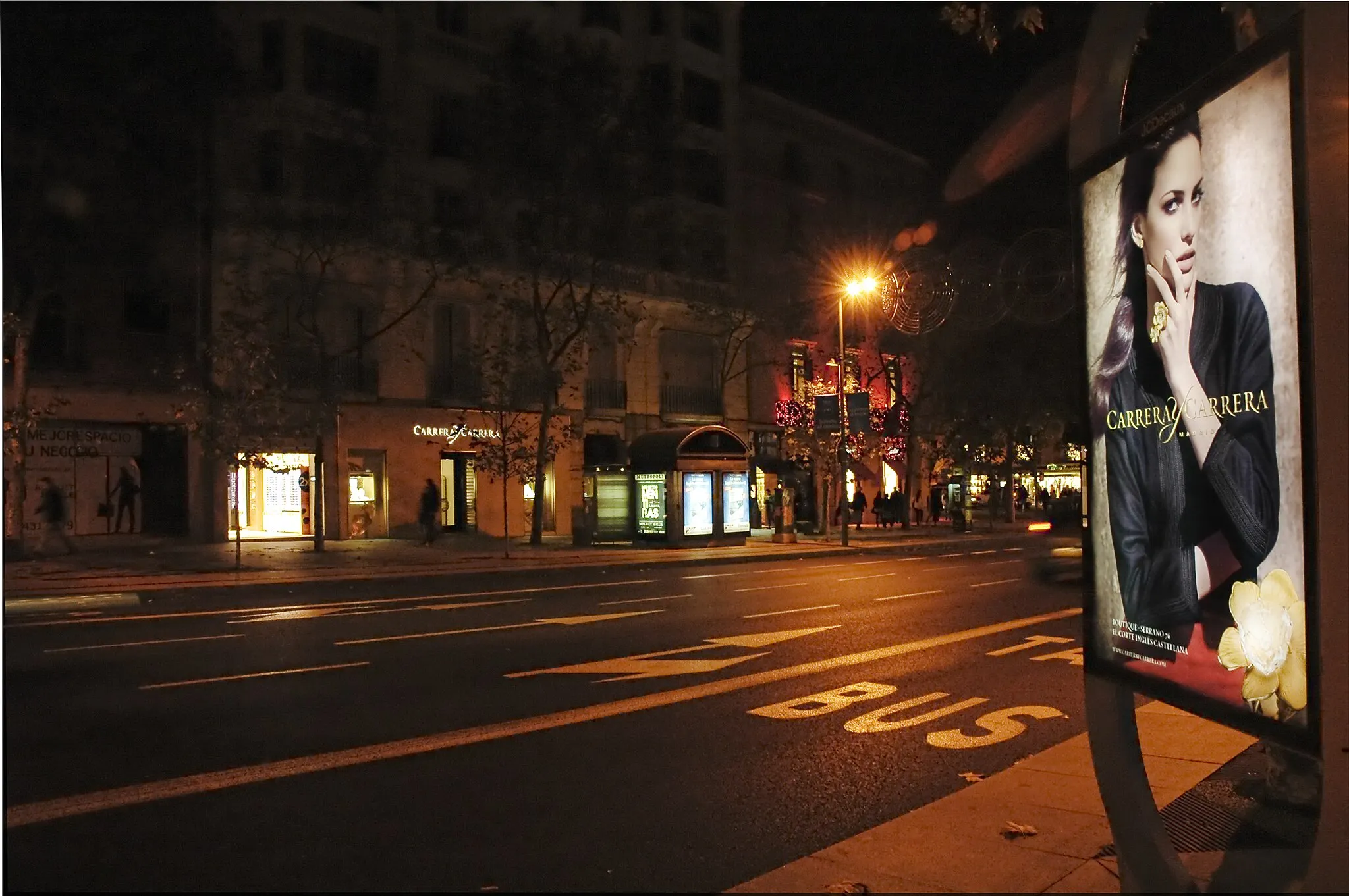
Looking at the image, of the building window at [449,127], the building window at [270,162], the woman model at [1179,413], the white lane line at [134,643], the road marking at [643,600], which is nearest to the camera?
the woman model at [1179,413]

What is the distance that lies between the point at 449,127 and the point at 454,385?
799cm

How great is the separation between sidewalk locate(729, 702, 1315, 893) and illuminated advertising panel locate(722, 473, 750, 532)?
2622 cm

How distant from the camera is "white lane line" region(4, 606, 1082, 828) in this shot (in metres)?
6.33

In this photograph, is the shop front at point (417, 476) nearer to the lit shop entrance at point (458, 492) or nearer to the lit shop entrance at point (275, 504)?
the lit shop entrance at point (458, 492)

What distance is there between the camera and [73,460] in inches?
1129

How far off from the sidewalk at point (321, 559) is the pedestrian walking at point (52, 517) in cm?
40

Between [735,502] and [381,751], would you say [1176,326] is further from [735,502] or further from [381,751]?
[735,502]

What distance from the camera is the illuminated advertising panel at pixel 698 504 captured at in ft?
106

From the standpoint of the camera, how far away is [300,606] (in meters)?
16.5

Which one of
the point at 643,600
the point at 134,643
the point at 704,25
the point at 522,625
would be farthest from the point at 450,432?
the point at 134,643

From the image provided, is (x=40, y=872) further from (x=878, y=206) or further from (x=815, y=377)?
(x=878, y=206)

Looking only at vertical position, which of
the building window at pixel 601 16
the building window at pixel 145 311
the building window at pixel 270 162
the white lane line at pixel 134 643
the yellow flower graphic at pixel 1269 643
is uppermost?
the building window at pixel 601 16

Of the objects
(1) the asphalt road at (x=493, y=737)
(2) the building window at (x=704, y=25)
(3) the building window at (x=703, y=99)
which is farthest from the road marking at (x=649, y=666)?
(2) the building window at (x=704, y=25)

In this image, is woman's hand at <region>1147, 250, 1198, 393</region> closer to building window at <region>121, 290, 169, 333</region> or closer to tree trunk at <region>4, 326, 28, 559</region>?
tree trunk at <region>4, 326, 28, 559</region>
